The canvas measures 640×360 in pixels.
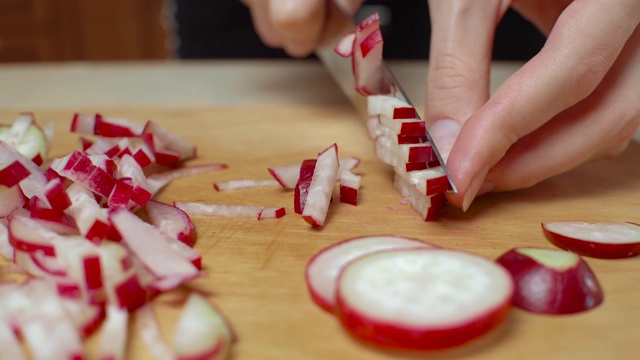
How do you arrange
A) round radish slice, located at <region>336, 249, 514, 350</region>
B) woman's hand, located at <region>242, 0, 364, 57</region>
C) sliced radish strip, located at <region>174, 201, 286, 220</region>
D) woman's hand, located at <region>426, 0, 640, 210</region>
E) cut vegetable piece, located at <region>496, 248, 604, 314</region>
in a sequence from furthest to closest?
woman's hand, located at <region>242, 0, 364, 57</region>
sliced radish strip, located at <region>174, 201, 286, 220</region>
woman's hand, located at <region>426, 0, 640, 210</region>
cut vegetable piece, located at <region>496, 248, 604, 314</region>
round radish slice, located at <region>336, 249, 514, 350</region>

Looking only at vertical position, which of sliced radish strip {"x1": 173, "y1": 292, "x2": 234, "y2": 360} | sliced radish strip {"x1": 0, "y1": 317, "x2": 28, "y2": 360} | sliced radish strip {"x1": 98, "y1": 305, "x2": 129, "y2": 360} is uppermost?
sliced radish strip {"x1": 0, "y1": 317, "x2": 28, "y2": 360}

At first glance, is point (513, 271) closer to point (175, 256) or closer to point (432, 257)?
point (432, 257)

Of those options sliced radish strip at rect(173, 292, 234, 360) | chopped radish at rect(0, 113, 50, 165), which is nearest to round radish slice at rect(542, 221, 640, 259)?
sliced radish strip at rect(173, 292, 234, 360)

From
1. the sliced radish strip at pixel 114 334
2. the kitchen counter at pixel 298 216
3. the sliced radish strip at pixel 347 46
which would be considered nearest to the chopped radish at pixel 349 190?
the kitchen counter at pixel 298 216

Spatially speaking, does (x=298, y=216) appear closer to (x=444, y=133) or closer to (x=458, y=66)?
(x=444, y=133)

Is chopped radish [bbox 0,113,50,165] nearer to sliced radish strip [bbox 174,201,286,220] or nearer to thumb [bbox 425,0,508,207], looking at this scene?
sliced radish strip [bbox 174,201,286,220]
